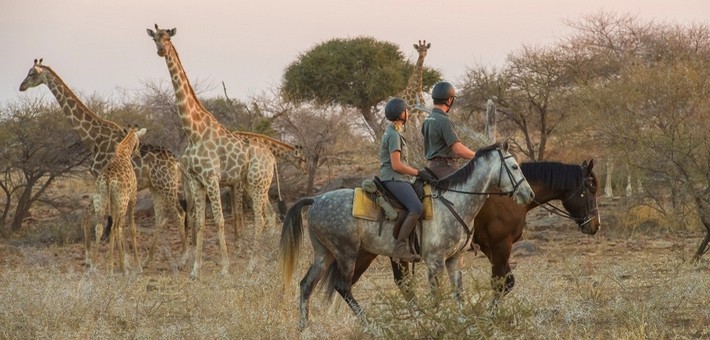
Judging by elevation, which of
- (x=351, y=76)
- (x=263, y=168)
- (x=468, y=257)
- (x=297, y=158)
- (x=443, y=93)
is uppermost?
(x=351, y=76)

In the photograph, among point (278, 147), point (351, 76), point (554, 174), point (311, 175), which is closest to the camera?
point (554, 174)

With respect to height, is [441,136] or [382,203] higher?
[441,136]

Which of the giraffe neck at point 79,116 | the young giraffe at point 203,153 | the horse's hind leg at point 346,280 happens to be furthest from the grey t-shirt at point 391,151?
the giraffe neck at point 79,116

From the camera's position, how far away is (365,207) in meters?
8.55

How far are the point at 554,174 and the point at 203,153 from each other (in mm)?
5725

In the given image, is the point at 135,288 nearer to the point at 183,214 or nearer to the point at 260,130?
the point at 183,214

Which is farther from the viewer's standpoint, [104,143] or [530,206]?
[104,143]

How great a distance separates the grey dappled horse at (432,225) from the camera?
847 cm

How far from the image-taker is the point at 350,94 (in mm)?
30297

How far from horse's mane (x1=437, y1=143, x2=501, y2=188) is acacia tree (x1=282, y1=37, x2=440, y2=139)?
21231 millimetres

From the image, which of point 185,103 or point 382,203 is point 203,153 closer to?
point 185,103

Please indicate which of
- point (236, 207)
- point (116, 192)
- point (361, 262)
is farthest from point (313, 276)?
point (236, 207)

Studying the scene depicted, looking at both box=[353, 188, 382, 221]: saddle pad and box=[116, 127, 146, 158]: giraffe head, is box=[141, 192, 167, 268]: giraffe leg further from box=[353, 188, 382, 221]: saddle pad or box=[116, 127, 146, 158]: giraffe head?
box=[353, 188, 382, 221]: saddle pad

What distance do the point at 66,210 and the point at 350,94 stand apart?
9.78 meters
